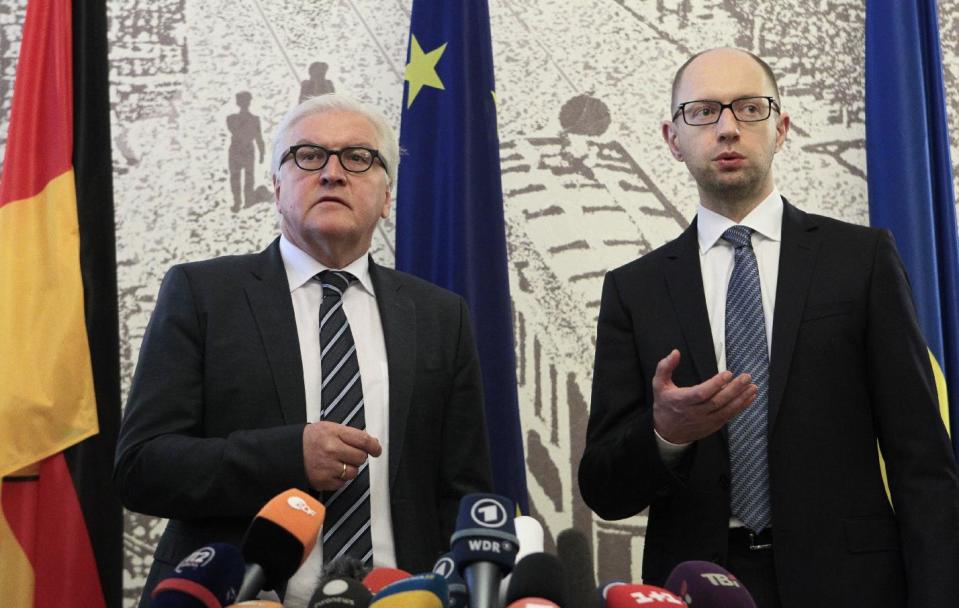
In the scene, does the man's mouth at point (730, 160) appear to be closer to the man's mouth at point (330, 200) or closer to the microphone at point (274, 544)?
the man's mouth at point (330, 200)

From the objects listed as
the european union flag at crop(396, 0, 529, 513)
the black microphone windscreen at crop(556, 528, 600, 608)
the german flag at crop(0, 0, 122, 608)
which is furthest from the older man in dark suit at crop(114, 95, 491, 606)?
the black microphone windscreen at crop(556, 528, 600, 608)

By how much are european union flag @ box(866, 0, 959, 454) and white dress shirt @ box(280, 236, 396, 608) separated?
197cm

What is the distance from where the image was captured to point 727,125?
88.0 inches

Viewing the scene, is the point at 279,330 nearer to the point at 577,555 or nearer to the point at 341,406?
the point at 341,406

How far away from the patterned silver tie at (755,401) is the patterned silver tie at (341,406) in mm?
742

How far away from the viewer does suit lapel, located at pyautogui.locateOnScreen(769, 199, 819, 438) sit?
195 cm

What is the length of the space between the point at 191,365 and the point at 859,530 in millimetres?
1368

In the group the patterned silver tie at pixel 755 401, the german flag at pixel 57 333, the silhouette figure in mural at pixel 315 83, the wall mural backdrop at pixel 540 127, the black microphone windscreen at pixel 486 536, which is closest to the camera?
the black microphone windscreen at pixel 486 536

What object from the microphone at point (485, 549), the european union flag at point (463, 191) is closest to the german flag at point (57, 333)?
the european union flag at point (463, 191)

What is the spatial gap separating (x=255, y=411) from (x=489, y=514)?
95 centimetres

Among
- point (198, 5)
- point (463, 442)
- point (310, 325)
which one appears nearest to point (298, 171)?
point (310, 325)

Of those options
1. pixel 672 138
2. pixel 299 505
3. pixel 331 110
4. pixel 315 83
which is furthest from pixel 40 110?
pixel 299 505

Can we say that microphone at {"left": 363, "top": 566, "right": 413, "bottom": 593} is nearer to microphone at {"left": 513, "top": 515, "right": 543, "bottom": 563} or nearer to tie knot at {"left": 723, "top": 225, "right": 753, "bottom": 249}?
microphone at {"left": 513, "top": 515, "right": 543, "bottom": 563}

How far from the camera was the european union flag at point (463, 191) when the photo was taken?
10.3ft
